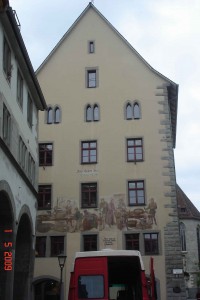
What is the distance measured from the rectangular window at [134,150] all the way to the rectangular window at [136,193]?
1.53m

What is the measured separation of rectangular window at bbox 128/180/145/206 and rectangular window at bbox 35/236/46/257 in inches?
224

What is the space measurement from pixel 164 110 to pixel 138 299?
757 inches

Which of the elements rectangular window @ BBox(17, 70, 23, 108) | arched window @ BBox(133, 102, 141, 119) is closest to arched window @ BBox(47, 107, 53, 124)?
arched window @ BBox(133, 102, 141, 119)

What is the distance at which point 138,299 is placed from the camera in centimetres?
1420

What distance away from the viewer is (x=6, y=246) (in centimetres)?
1883

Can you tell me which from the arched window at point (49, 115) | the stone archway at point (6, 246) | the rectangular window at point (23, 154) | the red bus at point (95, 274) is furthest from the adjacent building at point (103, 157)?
the red bus at point (95, 274)

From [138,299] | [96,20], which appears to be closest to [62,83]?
[96,20]

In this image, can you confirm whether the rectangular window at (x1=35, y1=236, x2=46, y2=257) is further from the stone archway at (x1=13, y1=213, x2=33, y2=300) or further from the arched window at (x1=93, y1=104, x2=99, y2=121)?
the arched window at (x1=93, y1=104, x2=99, y2=121)

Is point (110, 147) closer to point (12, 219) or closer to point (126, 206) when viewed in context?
point (126, 206)

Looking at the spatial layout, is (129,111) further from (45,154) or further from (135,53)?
(45,154)

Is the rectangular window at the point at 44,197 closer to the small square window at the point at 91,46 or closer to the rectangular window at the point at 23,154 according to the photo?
the rectangular window at the point at 23,154

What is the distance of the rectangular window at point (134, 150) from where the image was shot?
31.2 metres

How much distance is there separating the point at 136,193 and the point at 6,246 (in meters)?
13.0

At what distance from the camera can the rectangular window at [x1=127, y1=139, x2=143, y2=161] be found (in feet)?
102
